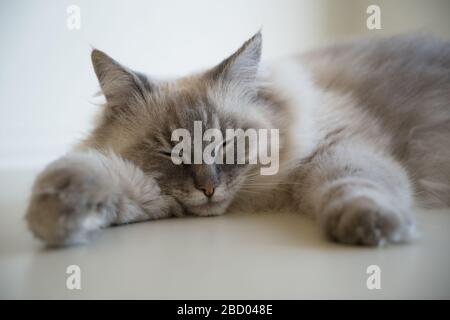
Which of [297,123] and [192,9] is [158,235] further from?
[192,9]

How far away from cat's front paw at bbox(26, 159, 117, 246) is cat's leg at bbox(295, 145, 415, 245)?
616mm

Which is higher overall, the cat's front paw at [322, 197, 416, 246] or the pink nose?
the pink nose

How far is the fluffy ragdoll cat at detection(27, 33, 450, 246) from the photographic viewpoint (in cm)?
127

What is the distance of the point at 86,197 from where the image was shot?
1.26m

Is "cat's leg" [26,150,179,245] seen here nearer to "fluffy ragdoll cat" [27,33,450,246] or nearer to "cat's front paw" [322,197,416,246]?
"fluffy ragdoll cat" [27,33,450,246]

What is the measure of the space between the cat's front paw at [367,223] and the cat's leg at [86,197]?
598 mm

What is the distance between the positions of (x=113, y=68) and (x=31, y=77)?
1.75 m

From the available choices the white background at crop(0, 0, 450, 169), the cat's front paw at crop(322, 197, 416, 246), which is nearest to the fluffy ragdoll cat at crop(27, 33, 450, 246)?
the cat's front paw at crop(322, 197, 416, 246)

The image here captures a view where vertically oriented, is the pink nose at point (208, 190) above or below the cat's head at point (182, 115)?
below

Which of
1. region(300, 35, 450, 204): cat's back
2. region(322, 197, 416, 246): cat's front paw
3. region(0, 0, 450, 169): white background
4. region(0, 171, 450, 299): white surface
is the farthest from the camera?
region(0, 0, 450, 169): white background

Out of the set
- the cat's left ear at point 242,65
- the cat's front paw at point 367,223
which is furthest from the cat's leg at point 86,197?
the cat's front paw at point 367,223

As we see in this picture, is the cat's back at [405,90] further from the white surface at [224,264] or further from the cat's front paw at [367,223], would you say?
the cat's front paw at [367,223]

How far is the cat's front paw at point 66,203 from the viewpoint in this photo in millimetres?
1219
